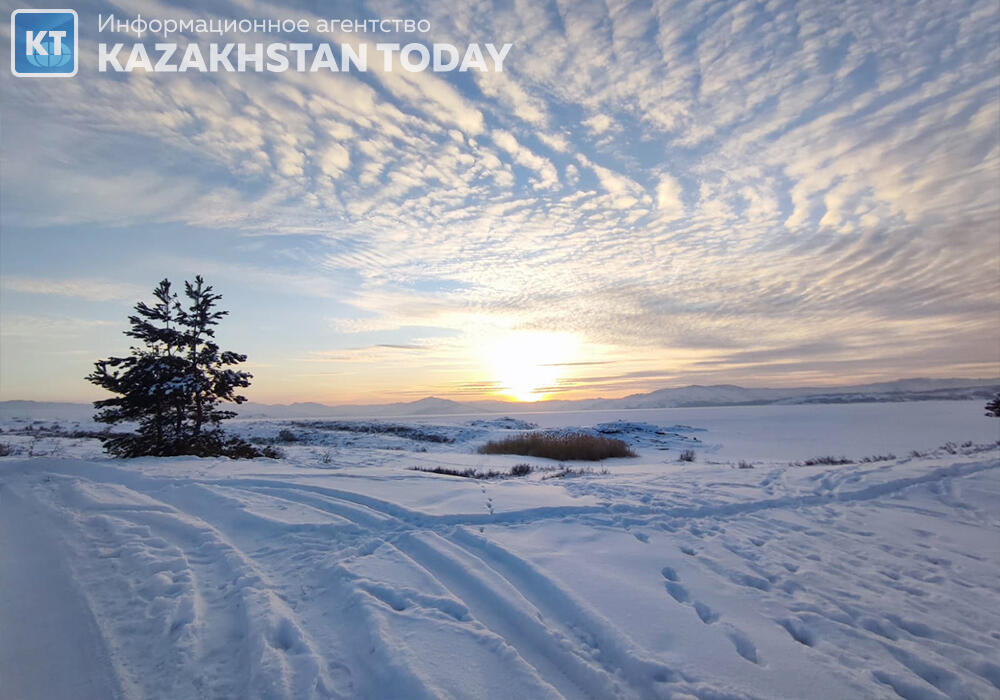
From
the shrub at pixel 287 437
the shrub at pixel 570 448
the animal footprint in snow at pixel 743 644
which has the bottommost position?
the shrub at pixel 570 448

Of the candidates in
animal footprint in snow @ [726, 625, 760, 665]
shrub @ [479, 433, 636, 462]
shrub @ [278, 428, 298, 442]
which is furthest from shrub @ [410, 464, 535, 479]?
shrub @ [278, 428, 298, 442]

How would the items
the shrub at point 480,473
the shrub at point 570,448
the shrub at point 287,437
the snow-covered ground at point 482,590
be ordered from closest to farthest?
the snow-covered ground at point 482,590, the shrub at point 480,473, the shrub at point 570,448, the shrub at point 287,437

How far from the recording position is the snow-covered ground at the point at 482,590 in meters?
3.13

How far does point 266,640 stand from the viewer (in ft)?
11.1

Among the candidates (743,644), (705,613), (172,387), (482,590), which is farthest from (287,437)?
(743,644)

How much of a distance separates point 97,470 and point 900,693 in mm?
12318

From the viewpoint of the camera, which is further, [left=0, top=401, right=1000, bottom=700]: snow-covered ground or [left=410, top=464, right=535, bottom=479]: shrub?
[left=410, top=464, right=535, bottom=479]: shrub

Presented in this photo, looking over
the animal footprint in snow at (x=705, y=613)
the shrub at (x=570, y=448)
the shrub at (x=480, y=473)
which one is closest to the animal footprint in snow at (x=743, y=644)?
the animal footprint in snow at (x=705, y=613)

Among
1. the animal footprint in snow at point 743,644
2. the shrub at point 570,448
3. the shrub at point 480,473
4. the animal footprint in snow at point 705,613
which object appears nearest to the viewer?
the animal footprint in snow at point 743,644

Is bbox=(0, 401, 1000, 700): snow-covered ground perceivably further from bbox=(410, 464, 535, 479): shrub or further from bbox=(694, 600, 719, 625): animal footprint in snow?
bbox=(410, 464, 535, 479): shrub

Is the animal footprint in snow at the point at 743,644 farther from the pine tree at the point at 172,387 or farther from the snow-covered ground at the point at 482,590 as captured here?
the pine tree at the point at 172,387

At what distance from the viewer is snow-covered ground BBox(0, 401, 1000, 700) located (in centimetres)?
313

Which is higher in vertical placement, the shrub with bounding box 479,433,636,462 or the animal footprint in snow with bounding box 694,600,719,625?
the animal footprint in snow with bounding box 694,600,719,625

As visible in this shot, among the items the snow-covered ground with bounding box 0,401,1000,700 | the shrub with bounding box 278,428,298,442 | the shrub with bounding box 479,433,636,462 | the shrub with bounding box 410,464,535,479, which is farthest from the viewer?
the shrub with bounding box 278,428,298,442
